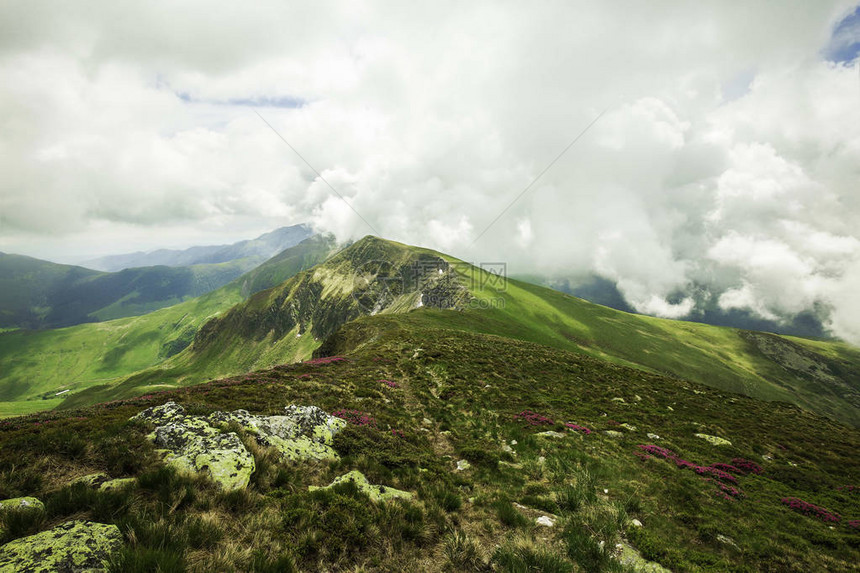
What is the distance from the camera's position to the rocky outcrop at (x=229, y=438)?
7746mm

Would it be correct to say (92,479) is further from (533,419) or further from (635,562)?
(533,419)

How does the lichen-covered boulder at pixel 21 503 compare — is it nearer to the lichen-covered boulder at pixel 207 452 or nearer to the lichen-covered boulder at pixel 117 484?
the lichen-covered boulder at pixel 117 484

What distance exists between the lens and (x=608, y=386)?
103 ft

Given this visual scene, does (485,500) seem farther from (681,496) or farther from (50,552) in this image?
(50,552)

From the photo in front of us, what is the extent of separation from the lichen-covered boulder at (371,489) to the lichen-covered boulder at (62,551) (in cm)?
426

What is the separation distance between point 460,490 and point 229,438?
783cm

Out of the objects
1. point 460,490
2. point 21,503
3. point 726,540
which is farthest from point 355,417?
point 726,540

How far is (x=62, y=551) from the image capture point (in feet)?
14.5

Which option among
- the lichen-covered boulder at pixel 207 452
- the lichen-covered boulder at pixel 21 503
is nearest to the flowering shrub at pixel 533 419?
the lichen-covered boulder at pixel 207 452

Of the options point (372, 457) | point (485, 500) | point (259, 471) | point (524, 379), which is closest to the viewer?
point (259, 471)

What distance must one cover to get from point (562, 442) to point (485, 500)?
8.07 metres

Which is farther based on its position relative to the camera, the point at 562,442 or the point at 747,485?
the point at 562,442

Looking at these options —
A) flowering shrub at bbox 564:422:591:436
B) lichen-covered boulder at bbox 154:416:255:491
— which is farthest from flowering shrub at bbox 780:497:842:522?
lichen-covered boulder at bbox 154:416:255:491

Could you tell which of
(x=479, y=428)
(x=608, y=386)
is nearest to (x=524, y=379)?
(x=608, y=386)
